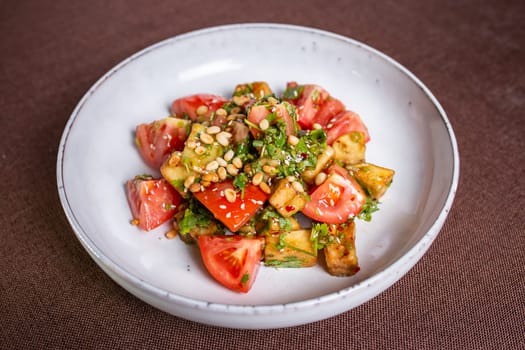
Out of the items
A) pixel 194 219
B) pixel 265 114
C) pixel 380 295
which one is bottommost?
pixel 380 295

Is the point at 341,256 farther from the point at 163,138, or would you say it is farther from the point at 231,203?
the point at 163,138

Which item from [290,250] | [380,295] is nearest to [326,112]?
[290,250]

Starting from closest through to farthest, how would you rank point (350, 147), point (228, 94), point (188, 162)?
1. point (188, 162)
2. point (350, 147)
3. point (228, 94)

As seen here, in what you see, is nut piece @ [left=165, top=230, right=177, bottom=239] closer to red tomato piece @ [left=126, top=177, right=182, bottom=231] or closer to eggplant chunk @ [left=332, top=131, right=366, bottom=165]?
red tomato piece @ [left=126, top=177, right=182, bottom=231]

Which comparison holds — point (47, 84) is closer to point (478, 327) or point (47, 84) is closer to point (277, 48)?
point (277, 48)

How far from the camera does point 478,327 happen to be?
2.12m

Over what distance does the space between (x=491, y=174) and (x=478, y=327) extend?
0.97 metres

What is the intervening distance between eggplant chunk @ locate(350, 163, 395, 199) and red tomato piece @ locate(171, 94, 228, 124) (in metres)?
0.79

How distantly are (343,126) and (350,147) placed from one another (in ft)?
0.48

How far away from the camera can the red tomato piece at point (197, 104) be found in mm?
2619

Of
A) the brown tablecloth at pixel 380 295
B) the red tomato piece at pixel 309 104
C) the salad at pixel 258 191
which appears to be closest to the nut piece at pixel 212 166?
the salad at pixel 258 191

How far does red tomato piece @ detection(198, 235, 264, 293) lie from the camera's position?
2002 mm

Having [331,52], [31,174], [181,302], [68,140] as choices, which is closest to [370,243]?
[181,302]

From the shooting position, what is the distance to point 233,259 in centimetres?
201
